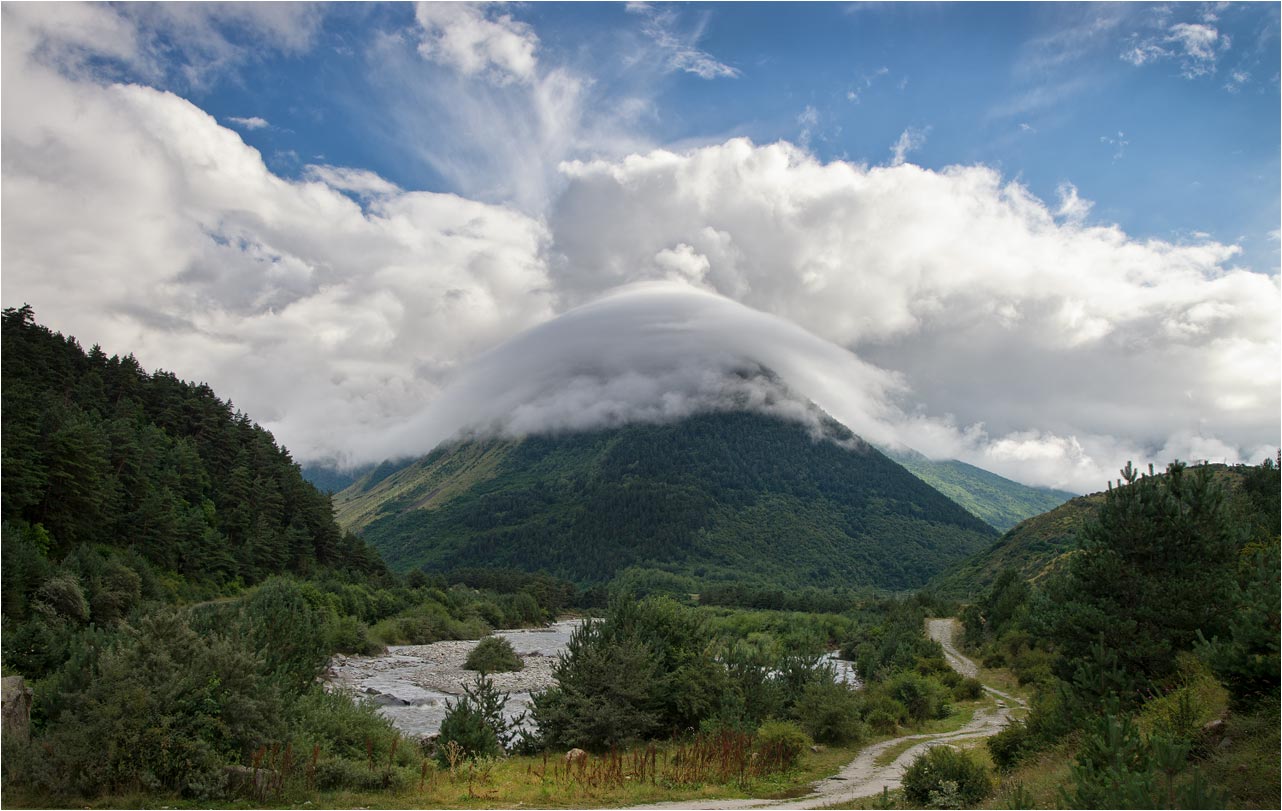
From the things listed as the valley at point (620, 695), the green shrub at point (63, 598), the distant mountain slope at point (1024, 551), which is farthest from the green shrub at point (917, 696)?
the distant mountain slope at point (1024, 551)

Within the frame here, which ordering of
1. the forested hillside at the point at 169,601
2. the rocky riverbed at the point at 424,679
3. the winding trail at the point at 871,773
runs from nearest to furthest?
the forested hillside at the point at 169,601
the winding trail at the point at 871,773
the rocky riverbed at the point at 424,679

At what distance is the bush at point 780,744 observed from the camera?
2808cm

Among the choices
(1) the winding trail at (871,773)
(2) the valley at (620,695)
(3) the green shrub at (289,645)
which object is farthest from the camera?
(3) the green shrub at (289,645)

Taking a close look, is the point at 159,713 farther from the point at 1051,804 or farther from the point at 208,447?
the point at 208,447

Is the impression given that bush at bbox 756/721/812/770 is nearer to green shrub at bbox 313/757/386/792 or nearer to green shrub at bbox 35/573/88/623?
green shrub at bbox 313/757/386/792

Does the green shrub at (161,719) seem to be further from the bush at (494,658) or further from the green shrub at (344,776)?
the bush at (494,658)

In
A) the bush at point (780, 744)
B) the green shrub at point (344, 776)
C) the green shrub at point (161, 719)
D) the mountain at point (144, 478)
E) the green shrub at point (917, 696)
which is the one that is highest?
the mountain at point (144, 478)

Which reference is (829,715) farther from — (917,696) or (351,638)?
(351,638)

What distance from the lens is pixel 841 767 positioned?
3012 centimetres

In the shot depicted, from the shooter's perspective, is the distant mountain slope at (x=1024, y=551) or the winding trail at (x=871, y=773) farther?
the distant mountain slope at (x=1024, y=551)

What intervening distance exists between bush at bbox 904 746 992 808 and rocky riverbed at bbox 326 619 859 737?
1578 cm

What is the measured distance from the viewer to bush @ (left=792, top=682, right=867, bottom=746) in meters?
35.8

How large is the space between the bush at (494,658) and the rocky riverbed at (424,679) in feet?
3.09

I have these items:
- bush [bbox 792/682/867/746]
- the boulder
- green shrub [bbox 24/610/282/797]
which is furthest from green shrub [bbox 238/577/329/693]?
bush [bbox 792/682/867/746]
